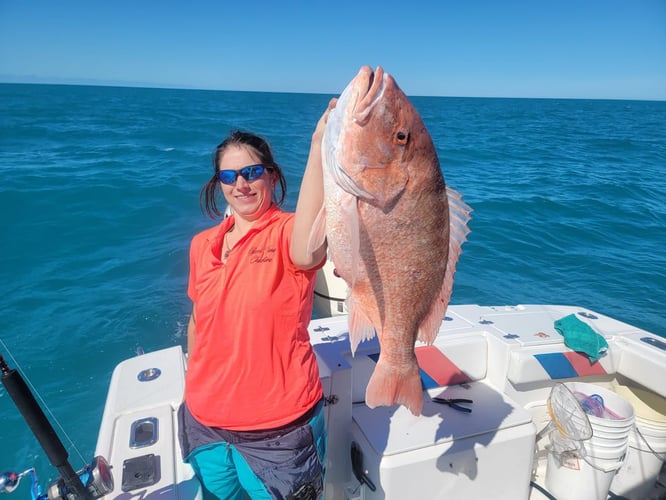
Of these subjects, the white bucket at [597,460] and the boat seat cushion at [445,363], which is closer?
the white bucket at [597,460]

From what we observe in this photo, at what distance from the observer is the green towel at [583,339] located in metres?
3.36

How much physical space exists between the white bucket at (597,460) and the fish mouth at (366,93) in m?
2.60

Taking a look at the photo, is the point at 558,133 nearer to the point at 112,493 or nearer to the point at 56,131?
the point at 56,131

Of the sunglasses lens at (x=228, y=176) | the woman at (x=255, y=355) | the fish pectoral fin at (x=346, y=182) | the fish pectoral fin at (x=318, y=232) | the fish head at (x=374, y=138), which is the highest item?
the fish head at (x=374, y=138)

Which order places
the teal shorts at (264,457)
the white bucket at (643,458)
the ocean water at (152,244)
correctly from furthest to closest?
the ocean water at (152,244) → the white bucket at (643,458) → the teal shorts at (264,457)

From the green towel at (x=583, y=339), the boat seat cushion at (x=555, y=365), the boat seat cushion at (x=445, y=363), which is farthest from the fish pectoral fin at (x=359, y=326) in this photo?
the green towel at (x=583, y=339)

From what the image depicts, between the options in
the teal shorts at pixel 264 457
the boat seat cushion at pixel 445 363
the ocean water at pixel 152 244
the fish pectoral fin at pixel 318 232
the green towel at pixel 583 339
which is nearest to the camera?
the fish pectoral fin at pixel 318 232

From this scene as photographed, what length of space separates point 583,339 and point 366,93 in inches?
119

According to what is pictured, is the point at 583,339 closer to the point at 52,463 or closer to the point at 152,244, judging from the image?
the point at 52,463

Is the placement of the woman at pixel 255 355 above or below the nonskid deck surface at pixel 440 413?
above

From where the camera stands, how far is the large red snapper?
1.43 metres

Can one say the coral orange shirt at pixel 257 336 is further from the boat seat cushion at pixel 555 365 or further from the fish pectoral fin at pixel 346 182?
the boat seat cushion at pixel 555 365

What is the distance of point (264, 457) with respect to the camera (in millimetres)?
1819

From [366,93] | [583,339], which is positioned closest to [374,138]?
[366,93]
